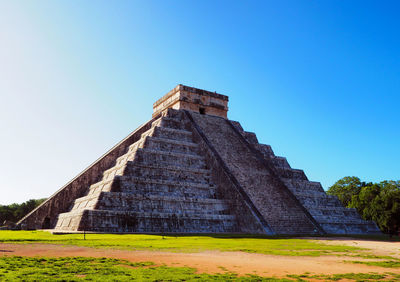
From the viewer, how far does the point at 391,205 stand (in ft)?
77.0

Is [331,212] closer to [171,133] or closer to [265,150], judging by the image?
[265,150]

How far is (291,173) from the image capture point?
2528cm

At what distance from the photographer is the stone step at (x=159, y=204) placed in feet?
53.9

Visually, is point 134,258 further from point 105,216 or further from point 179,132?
point 179,132

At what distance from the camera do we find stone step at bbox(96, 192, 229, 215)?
16.4m

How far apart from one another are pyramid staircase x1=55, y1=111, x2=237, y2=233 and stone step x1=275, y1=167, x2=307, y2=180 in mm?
6084

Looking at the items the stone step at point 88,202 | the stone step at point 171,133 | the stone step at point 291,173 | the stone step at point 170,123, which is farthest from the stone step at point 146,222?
the stone step at point 170,123

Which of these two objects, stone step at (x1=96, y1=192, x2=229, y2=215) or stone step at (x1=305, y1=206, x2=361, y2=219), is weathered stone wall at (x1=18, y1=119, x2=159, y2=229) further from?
stone step at (x1=305, y1=206, x2=361, y2=219)

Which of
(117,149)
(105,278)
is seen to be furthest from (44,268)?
(117,149)

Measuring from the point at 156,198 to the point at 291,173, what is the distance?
11.6m

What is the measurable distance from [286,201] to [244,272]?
14843 millimetres

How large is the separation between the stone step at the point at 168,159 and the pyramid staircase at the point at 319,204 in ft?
19.9

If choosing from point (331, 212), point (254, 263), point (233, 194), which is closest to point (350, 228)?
point (331, 212)

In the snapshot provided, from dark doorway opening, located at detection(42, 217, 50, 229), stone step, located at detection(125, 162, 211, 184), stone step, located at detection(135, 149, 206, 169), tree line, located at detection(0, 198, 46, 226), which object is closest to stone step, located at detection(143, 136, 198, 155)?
stone step, located at detection(135, 149, 206, 169)
